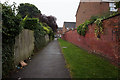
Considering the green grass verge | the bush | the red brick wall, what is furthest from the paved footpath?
the red brick wall

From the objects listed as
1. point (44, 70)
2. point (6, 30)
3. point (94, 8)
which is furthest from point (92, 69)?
point (94, 8)

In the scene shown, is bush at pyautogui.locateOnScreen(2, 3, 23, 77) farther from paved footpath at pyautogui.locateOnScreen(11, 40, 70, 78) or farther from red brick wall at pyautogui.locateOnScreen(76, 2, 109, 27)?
red brick wall at pyautogui.locateOnScreen(76, 2, 109, 27)

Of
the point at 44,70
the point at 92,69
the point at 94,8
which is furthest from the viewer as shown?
the point at 94,8

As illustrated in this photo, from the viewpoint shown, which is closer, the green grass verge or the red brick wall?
the green grass verge

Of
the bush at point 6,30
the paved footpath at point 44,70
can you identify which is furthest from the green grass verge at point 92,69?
the bush at point 6,30

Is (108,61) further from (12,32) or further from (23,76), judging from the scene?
(12,32)

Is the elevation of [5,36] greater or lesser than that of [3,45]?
greater

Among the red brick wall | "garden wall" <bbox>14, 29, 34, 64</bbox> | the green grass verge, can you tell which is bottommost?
the green grass verge

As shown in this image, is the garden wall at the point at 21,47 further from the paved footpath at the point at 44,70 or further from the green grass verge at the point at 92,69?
the green grass verge at the point at 92,69

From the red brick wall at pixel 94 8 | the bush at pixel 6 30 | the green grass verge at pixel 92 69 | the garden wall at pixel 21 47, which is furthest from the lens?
the red brick wall at pixel 94 8

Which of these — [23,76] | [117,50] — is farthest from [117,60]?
[23,76]

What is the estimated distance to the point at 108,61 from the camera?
4621 millimetres

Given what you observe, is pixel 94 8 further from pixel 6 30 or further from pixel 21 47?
pixel 6 30

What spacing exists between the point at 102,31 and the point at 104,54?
1403 millimetres
